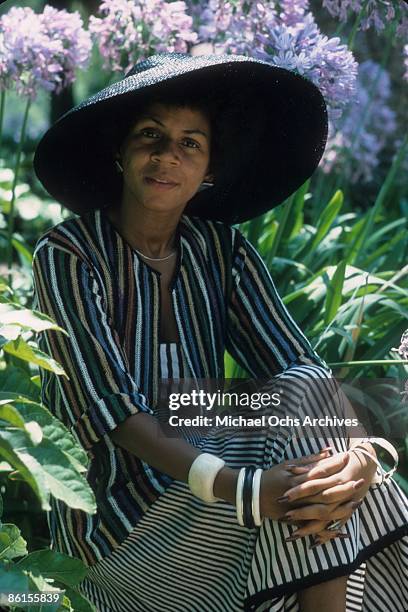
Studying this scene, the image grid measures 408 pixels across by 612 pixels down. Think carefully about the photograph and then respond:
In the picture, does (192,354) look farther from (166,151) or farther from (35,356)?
(35,356)

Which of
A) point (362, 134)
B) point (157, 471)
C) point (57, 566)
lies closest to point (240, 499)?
point (157, 471)

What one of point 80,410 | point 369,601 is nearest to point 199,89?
point 80,410

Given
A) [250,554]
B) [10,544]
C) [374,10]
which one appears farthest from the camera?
[374,10]

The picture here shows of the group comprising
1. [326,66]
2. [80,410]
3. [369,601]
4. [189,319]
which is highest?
[326,66]

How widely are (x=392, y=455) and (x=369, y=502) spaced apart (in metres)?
0.24

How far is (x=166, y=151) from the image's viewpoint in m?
2.54

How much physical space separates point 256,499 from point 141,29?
5.74ft

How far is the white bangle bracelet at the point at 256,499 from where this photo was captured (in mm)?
2170

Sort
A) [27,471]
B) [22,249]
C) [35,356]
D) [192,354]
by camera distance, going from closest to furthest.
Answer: [27,471] < [35,356] < [192,354] < [22,249]

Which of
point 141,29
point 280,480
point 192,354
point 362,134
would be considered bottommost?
point 280,480

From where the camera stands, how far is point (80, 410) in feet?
7.92

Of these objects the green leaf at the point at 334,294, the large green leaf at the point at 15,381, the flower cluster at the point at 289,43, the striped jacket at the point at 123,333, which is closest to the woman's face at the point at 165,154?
the striped jacket at the point at 123,333

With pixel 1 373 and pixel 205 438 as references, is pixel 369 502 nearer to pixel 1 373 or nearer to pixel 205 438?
pixel 205 438

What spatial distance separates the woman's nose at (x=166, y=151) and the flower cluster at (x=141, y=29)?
86 centimetres
